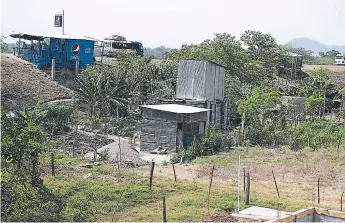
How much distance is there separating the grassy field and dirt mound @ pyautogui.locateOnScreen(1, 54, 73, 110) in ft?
30.1

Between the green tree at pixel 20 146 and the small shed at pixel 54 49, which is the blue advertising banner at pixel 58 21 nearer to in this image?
the small shed at pixel 54 49

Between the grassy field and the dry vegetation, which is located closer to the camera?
the grassy field

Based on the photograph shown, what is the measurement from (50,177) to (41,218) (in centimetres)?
438

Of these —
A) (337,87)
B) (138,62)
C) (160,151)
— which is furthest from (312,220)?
(337,87)

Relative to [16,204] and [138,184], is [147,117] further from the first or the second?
[16,204]

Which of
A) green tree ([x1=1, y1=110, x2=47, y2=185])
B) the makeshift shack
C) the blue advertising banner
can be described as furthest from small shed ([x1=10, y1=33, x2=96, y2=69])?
green tree ([x1=1, y1=110, x2=47, y2=185])

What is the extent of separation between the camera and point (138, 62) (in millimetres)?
35312

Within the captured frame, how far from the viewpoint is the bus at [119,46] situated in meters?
45.5

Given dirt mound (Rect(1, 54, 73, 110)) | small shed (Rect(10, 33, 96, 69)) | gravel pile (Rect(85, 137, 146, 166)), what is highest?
small shed (Rect(10, 33, 96, 69))

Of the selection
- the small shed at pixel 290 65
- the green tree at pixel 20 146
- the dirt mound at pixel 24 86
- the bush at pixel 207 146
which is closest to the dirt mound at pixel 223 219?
the green tree at pixel 20 146

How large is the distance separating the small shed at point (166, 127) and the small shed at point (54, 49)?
10603 mm

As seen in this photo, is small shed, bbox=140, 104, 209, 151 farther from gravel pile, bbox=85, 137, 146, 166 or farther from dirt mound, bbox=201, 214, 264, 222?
dirt mound, bbox=201, 214, 264, 222

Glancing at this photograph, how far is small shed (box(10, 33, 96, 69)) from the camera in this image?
3247 cm

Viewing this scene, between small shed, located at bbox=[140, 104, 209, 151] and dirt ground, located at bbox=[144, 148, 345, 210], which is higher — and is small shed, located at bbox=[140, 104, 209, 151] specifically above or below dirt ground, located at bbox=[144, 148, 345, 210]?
above
